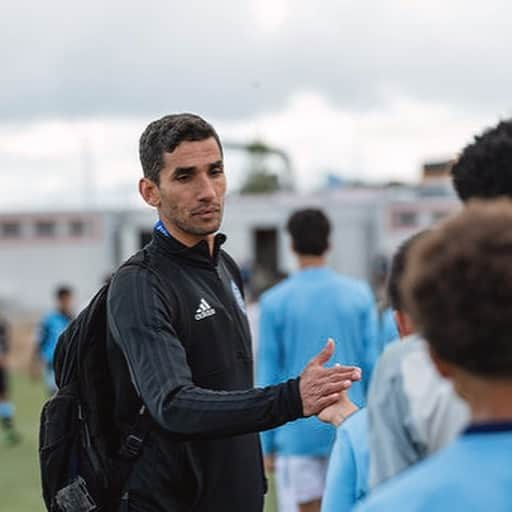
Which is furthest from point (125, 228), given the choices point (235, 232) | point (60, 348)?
point (60, 348)

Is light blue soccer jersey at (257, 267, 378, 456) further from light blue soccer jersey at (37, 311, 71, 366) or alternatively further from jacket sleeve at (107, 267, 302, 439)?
light blue soccer jersey at (37, 311, 71, 366)

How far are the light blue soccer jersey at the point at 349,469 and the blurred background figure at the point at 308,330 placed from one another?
3.25 metres

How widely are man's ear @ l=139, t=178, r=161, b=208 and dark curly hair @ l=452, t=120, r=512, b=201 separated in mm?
1356

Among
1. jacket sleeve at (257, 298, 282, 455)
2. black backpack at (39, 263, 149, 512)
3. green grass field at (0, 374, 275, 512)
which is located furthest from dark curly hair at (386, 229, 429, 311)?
green grass field at (0, 374, 275, 512)

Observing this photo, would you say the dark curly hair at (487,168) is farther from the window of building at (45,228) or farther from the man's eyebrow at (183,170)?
the window of building at (45,228)

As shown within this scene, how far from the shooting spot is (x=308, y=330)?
20.6 feet

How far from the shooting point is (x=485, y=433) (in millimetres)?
1696

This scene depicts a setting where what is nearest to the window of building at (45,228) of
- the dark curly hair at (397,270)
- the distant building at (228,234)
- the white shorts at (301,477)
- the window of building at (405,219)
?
the distant building at (228,234)

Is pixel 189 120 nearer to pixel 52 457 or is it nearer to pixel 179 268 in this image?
pixel 179 268

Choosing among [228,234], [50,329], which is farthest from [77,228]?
[50,329]

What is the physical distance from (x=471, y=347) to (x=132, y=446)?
1.92 metres

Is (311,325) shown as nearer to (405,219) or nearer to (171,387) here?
(171,387)

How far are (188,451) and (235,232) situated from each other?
39538 millimetres

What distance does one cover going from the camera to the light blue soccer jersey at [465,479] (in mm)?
1647
